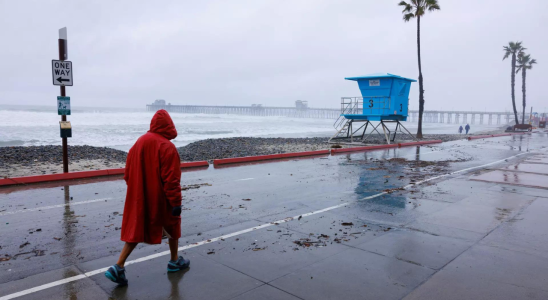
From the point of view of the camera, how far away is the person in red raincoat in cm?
378

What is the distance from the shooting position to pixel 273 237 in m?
5.41

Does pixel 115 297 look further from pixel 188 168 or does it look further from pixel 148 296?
pixel 188 168

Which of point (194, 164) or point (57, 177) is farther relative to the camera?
point (194, 164)

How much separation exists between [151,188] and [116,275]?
92cm

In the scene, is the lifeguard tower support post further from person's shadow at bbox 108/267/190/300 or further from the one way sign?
person's shadow at bbox 108/267/190/300

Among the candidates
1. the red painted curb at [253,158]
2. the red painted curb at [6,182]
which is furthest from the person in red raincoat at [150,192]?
the red painted curb at [253,158]

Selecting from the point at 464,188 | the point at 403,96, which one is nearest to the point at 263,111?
the point at 403,96

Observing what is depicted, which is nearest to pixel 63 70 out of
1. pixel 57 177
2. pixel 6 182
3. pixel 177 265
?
pixel 57 177

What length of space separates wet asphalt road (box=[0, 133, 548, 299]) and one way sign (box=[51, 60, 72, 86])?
8.48 feet

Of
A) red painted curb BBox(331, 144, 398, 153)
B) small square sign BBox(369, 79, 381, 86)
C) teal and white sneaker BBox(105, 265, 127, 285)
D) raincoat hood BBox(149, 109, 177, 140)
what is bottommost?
teal and white sneaker BBox(105, 265, 127, 285)

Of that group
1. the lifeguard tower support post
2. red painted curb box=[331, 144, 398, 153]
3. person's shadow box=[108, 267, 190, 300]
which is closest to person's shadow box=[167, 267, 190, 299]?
person's shadow box=[108, 267, 190, 300]

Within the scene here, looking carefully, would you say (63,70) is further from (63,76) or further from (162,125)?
(162,125)

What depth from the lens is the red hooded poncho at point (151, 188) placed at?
379 cm

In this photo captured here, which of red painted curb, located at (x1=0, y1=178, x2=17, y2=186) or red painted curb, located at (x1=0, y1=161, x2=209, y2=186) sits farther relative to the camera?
red painted curb, located at (x1=0, y1=161, x2=209, y2=186)
